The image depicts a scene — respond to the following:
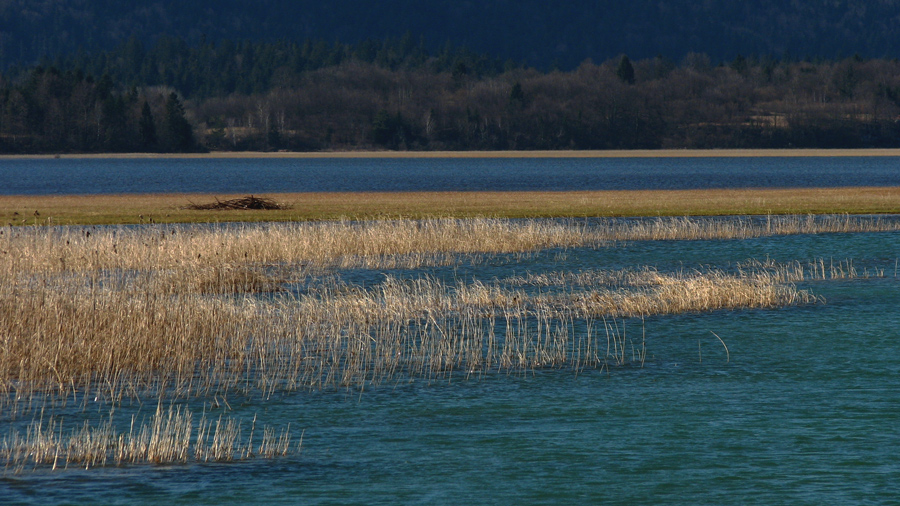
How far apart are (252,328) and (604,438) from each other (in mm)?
10026

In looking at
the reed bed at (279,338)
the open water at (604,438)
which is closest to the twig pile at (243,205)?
the reed bed at (279,338)

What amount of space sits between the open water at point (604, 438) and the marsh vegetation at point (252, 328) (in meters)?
0.82

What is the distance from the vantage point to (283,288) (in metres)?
31.1

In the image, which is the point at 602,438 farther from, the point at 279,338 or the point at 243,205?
the point at 243,205

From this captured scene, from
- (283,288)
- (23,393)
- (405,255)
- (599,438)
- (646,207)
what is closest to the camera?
(599,438)

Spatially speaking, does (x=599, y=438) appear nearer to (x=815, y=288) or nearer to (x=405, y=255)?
(x=815, y=288)

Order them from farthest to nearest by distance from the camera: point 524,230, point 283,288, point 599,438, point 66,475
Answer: point 524,230 < point 283,288 < point 599,438 < point 66,475

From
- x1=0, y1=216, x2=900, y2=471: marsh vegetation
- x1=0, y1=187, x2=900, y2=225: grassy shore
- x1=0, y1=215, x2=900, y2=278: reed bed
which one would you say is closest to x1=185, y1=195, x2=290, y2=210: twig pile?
x1=0, y1=187, x2=900, y2=225: grassy shore

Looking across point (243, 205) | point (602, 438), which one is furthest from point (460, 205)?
point (602, 438)

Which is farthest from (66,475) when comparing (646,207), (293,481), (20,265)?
(646,207)

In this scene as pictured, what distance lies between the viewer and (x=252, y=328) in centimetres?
2367

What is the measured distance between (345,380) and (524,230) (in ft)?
85.2

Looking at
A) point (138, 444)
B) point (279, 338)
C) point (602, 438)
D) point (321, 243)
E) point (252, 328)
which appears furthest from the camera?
point (321, 243)

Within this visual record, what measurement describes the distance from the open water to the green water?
34 millimetres
